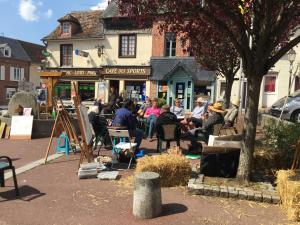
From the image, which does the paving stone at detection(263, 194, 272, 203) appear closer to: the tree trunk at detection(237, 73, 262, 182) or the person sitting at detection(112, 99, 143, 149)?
the tree trunk at detection(237, 73, 262, 182)

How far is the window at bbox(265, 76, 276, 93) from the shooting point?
24.7 metres

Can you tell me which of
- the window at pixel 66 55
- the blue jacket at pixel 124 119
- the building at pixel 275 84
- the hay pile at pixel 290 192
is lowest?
the hay pile at pixel 290 192

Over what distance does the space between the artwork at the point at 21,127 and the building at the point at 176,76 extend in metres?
14.8

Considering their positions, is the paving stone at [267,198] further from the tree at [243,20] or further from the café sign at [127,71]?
the café sign at [127,71]

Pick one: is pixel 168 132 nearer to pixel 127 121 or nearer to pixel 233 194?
pixel 127 121

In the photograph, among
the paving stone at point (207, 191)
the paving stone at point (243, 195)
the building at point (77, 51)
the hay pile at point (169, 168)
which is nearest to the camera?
the paving stone at point (243, 195)

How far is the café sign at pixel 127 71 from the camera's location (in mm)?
26578

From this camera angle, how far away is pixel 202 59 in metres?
14.9

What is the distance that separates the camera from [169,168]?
6.22m

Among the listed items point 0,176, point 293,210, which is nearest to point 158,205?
point 293,210

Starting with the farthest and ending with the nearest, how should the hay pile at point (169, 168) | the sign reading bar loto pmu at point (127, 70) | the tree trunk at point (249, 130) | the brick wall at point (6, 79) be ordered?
the brick wall at point (6, 79)
the sign reading bar loto pmu at point (127, 70)
the hay pile at point (169, 168)
the tree trunk at point (249, 130)

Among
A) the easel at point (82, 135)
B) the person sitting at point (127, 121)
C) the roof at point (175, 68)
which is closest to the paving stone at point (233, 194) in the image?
the easel at point (82, 135)

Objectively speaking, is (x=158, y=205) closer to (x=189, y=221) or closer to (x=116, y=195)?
(x=189, y=221)

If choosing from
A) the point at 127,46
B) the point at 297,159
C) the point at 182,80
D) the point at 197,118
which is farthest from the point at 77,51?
the point at 297,159
